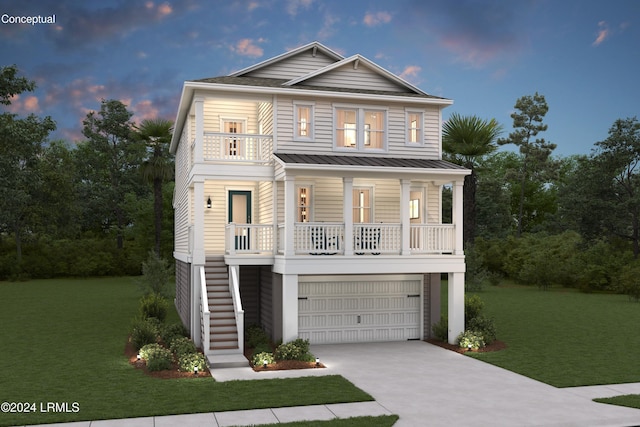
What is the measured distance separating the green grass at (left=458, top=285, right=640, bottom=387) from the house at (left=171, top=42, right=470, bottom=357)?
113 inches

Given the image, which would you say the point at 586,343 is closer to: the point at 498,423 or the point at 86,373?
the point at 498,423

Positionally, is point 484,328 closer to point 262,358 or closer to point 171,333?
point 262,358

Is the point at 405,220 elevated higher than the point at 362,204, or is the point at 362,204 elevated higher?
the point at 362,204

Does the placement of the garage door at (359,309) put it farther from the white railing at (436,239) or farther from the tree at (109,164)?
the tree at (109,164)

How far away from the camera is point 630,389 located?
46.4 ft

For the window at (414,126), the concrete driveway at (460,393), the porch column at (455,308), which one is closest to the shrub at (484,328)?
the porch column at (455,308)

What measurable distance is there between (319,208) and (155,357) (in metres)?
8.12

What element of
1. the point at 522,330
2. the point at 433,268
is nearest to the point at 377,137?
the point at 433,268

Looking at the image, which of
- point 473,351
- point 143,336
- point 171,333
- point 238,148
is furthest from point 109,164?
point 473,351

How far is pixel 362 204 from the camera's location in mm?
22562

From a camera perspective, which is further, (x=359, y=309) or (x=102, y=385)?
(x=359, y=309)

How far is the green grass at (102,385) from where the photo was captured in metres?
12.5

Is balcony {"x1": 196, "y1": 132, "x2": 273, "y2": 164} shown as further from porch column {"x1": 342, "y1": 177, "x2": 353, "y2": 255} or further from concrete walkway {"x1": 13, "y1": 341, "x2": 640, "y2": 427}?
concrete walkway {"x1": 13, "y1": 341, "x2": 640, "y2": 427}

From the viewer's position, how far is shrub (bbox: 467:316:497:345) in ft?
65.8
